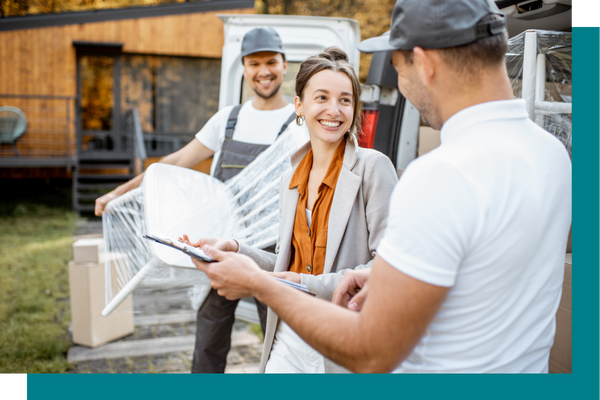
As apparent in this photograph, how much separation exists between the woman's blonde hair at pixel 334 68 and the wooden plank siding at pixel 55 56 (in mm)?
11347

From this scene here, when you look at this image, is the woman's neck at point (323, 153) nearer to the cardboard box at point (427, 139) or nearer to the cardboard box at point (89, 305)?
the cardboard box at point (427, 139)

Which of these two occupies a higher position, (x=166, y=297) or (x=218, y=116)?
(x=218, y=116)

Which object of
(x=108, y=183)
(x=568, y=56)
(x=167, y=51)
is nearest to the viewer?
(x=568, y=56)

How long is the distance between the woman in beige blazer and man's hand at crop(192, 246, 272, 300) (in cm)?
35

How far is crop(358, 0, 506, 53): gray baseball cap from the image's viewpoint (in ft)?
3.41

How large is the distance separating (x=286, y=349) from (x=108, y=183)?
1027 centimetres

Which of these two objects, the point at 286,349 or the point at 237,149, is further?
the point at 237,149

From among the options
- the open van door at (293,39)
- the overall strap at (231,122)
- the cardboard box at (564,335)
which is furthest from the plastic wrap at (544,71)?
the open van door at (293,39)

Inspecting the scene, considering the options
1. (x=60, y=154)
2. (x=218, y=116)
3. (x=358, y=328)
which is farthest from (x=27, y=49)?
(x=358, y=328)

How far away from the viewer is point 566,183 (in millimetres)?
1074

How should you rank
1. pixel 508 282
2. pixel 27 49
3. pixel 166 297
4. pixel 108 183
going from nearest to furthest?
pixel 508 282 < pixel 166 297 < pixel 108 183 < pixel 27 49

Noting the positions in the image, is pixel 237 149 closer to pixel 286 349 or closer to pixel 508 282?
pixel 286 349

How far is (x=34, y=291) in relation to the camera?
529 centimetres

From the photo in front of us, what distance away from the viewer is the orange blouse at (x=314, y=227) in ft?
6.00
